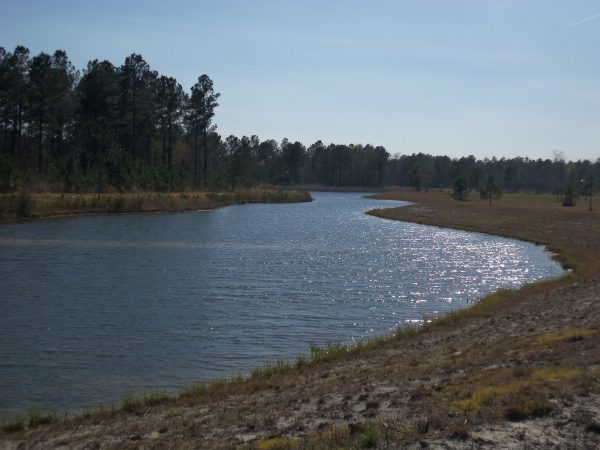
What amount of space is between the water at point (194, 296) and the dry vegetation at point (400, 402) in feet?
6.24

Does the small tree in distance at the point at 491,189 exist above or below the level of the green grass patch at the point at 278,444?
above

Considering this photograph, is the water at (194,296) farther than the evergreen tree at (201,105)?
No

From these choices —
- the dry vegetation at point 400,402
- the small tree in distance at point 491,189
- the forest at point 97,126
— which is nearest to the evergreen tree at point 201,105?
the forest at point 97,126

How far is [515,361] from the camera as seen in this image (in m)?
13.2

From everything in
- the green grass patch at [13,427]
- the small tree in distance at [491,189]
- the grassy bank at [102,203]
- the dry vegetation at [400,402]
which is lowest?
the green grass patch at [13,427]

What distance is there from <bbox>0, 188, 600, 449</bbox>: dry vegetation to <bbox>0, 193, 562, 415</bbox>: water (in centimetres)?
190

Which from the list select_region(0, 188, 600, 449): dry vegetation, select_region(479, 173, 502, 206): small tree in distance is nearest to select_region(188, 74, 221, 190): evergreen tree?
select_region(479, 173, 502, 206): small tree in distance

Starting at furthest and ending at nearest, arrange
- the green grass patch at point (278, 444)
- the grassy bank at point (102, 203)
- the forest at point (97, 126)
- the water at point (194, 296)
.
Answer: the forest at point (97, 126)
the grassy bank at point (102, 203)
the water at point (194, 296)
the green grass patch at point (278, 444)

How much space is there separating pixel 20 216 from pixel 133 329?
157 ft

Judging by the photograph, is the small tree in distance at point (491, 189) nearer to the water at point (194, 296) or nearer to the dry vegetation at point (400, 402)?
the water at point (194, 296)

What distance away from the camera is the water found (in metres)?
16.9

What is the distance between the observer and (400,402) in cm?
1099

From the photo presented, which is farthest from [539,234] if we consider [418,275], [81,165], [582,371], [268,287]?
[81,165]

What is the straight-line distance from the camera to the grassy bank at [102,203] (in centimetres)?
6450
